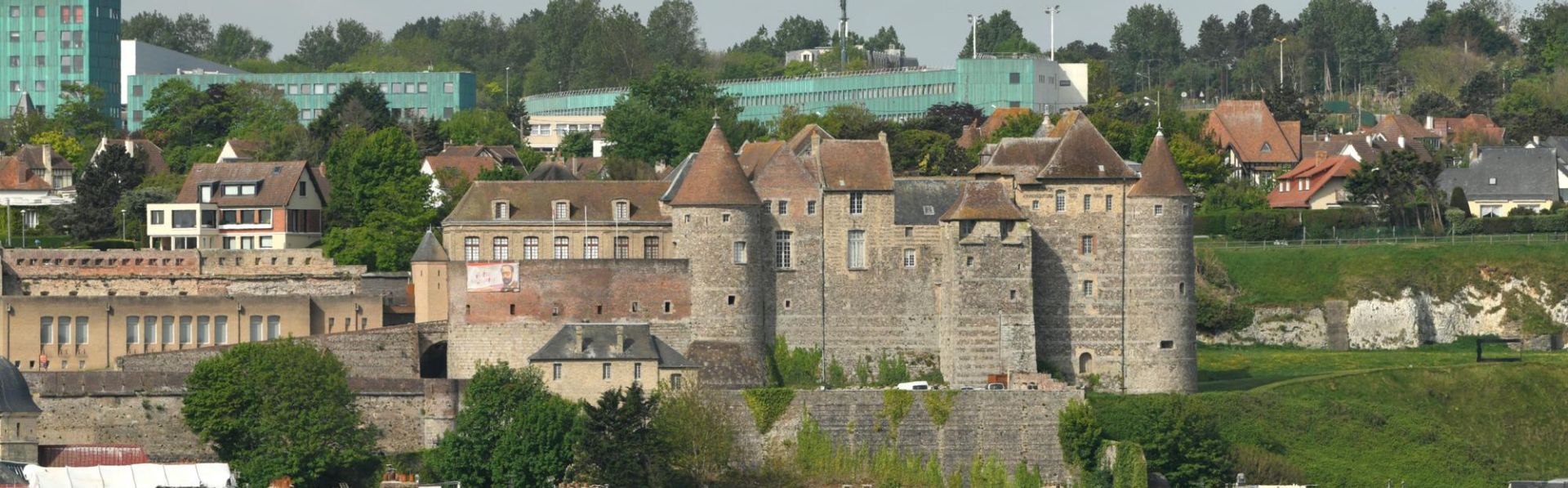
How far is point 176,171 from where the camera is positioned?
107125 mm

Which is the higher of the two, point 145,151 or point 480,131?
point 480,131

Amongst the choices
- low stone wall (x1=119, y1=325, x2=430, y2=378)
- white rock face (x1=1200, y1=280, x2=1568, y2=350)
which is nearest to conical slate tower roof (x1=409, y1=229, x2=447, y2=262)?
low stone wall (x1=119, y1=325, x2=430, y2=378)

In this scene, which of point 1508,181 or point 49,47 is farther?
point 49,47

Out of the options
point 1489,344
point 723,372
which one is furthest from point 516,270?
point 1489,344

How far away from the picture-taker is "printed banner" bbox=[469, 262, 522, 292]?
250 feet

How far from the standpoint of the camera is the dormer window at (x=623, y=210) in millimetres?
79562

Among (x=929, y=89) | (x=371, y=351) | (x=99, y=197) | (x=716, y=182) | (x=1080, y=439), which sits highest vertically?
(x=929, y=89)

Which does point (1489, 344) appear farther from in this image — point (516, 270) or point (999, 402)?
Result: point (516, 270)

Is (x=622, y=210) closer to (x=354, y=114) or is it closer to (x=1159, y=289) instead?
(x=1159, y=289)

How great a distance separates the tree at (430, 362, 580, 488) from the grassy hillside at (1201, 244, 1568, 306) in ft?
94.5

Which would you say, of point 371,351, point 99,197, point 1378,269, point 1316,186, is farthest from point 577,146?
point 371,351

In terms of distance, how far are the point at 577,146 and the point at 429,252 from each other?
39.2 m

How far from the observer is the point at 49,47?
134m

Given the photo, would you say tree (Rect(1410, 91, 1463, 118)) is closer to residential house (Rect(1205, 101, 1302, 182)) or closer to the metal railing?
residential house (Rect(1205, 101, 1302, 182))
